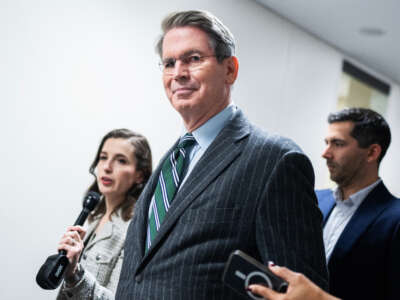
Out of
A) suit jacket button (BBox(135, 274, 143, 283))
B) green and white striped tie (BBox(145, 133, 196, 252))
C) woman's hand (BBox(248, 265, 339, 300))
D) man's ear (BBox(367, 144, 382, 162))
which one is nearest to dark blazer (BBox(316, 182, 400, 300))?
man's ear (BBox(367, 144, 382, 162))

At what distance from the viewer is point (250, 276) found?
2.68 feet

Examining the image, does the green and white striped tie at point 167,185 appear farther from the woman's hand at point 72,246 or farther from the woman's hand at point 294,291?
the woman's hand at point 294,291

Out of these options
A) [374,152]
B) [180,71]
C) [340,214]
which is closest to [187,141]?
[180,71]

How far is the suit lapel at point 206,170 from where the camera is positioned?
4.02 feet

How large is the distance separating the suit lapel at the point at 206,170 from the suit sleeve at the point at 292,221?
0.49 feet

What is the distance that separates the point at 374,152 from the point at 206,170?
1.62 m

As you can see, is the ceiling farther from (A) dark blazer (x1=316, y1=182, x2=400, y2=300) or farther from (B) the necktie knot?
(B) the necktie knot

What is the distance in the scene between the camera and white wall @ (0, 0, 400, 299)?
9.70ft

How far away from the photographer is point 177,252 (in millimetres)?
1184

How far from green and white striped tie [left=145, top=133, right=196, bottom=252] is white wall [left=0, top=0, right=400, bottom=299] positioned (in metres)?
1.83

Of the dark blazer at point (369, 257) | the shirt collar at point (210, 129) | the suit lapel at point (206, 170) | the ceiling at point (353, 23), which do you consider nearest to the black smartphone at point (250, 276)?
the suit lapel at point (206, 170)

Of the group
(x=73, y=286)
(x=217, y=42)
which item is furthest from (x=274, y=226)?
(x=73, y=286)

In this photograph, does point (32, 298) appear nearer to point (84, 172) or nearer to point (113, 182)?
point (84, 172)

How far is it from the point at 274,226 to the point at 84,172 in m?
2.43
